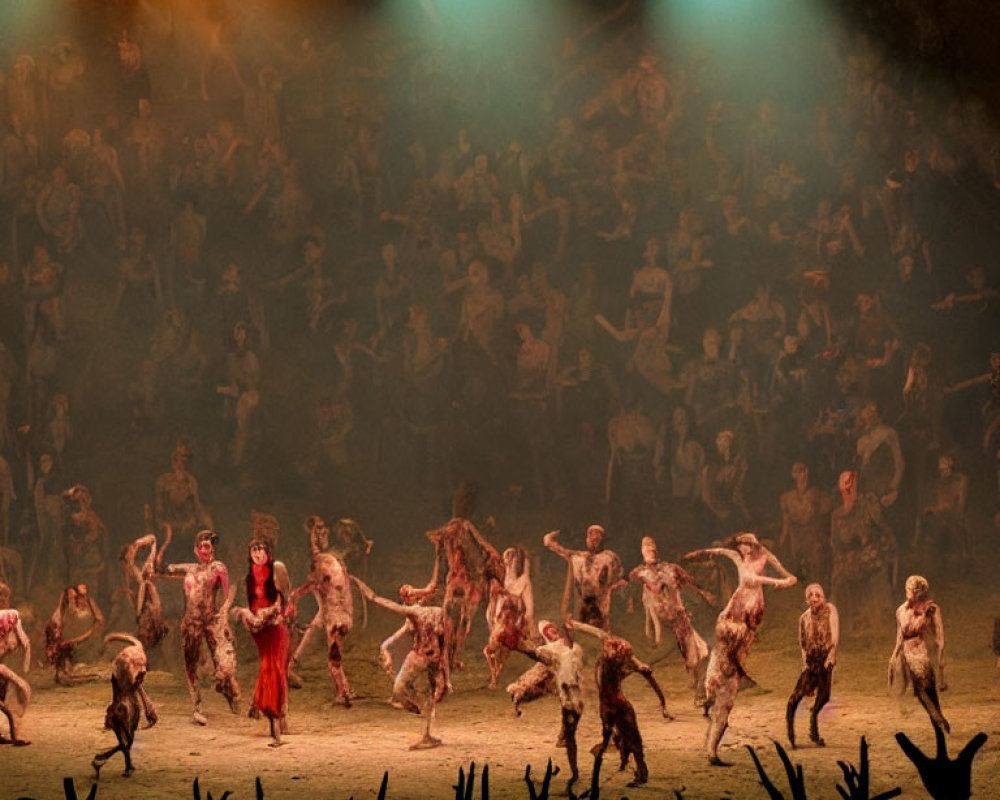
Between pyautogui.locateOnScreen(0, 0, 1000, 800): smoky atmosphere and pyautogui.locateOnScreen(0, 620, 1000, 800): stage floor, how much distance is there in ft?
3.58

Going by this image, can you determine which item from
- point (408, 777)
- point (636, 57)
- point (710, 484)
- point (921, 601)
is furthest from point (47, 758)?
point (636, 57)

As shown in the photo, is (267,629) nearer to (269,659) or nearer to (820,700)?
(269,659)

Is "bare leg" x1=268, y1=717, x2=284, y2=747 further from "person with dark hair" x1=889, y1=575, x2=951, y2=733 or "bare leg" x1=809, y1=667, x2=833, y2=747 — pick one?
"person with dark hair" x1=889, y1=575, x2=951, y2=733

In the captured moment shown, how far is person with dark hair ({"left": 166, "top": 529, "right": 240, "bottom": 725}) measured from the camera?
17328mm

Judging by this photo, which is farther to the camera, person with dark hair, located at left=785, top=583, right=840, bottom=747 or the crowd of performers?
person with dark hair, located at left=785, top=583, right=840, bottom=747

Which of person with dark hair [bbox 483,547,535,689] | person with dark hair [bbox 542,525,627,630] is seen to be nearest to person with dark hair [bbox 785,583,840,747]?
person with dark hair [bbox 542,525,627,630]

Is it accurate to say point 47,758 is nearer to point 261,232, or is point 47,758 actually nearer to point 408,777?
point 408,777

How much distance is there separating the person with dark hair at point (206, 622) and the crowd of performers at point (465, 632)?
0.05 ft

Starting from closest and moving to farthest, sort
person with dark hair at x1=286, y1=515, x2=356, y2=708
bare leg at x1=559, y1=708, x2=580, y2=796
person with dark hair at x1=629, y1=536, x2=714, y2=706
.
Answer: bare leg at x1=559, y1=708, x2=580, y2=796, person with dark hair at x1=286, y1=515, x2=356, y2=708, person with dark hair at x1=629, y1=536, x2=714, y2=706

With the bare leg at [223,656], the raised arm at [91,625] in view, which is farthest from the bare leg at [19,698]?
the bare leg at [223,656]

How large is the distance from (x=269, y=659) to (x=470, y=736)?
2319mm

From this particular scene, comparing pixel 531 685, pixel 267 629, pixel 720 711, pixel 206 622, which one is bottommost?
pixel 720 711

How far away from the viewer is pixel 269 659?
1580 centimetres

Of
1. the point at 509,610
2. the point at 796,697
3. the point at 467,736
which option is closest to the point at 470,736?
the point at 467,736
